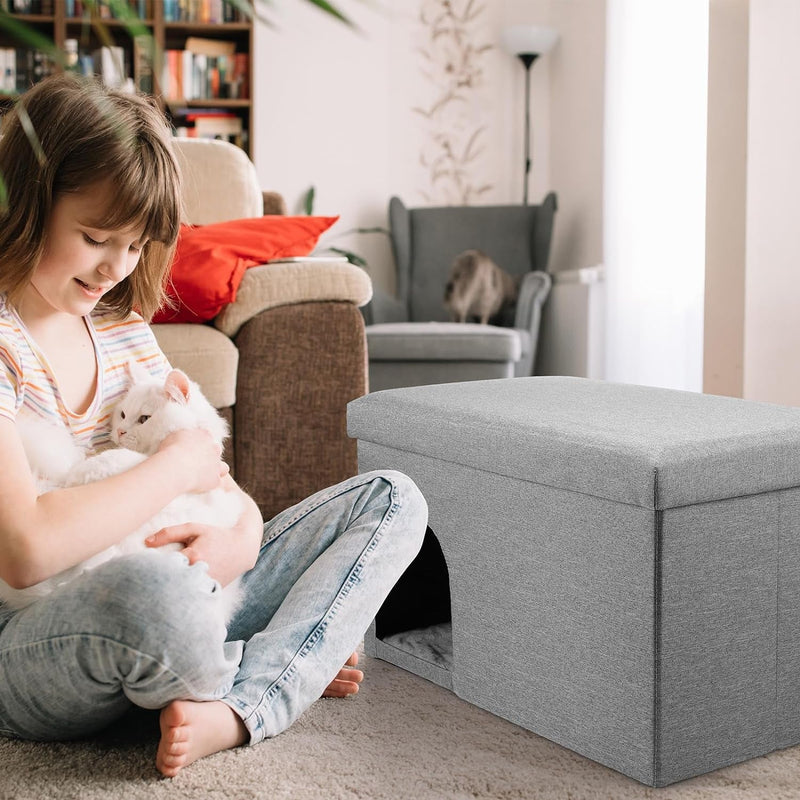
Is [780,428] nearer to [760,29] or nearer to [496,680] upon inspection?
[496,680]

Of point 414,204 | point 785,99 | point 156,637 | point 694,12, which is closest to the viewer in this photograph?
point 156,637

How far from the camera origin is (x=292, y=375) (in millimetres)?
2229

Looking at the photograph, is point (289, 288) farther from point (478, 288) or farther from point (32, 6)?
point (32, 6)

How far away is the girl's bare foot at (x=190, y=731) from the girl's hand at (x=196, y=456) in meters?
0.22

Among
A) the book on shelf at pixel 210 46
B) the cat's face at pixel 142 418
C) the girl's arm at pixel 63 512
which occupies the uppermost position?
the book on shelf at pixel 210 46

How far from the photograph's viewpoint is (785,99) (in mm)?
2887

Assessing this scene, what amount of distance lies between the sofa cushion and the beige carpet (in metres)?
1.01

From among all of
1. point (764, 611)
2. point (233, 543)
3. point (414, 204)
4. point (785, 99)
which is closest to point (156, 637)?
point (233, 543)

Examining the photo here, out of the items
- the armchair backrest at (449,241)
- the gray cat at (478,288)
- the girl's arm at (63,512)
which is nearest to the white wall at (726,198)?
the gray cat at (478,288)

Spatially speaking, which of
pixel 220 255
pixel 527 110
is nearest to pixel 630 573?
pixel 220 255

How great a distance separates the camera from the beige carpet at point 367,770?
1.03 meters

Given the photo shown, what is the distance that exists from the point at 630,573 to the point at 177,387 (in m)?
0.53

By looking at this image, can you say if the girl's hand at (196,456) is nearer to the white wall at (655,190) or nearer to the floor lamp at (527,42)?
the white wall at (655,190)

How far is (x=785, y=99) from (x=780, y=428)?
2082 millimetres
